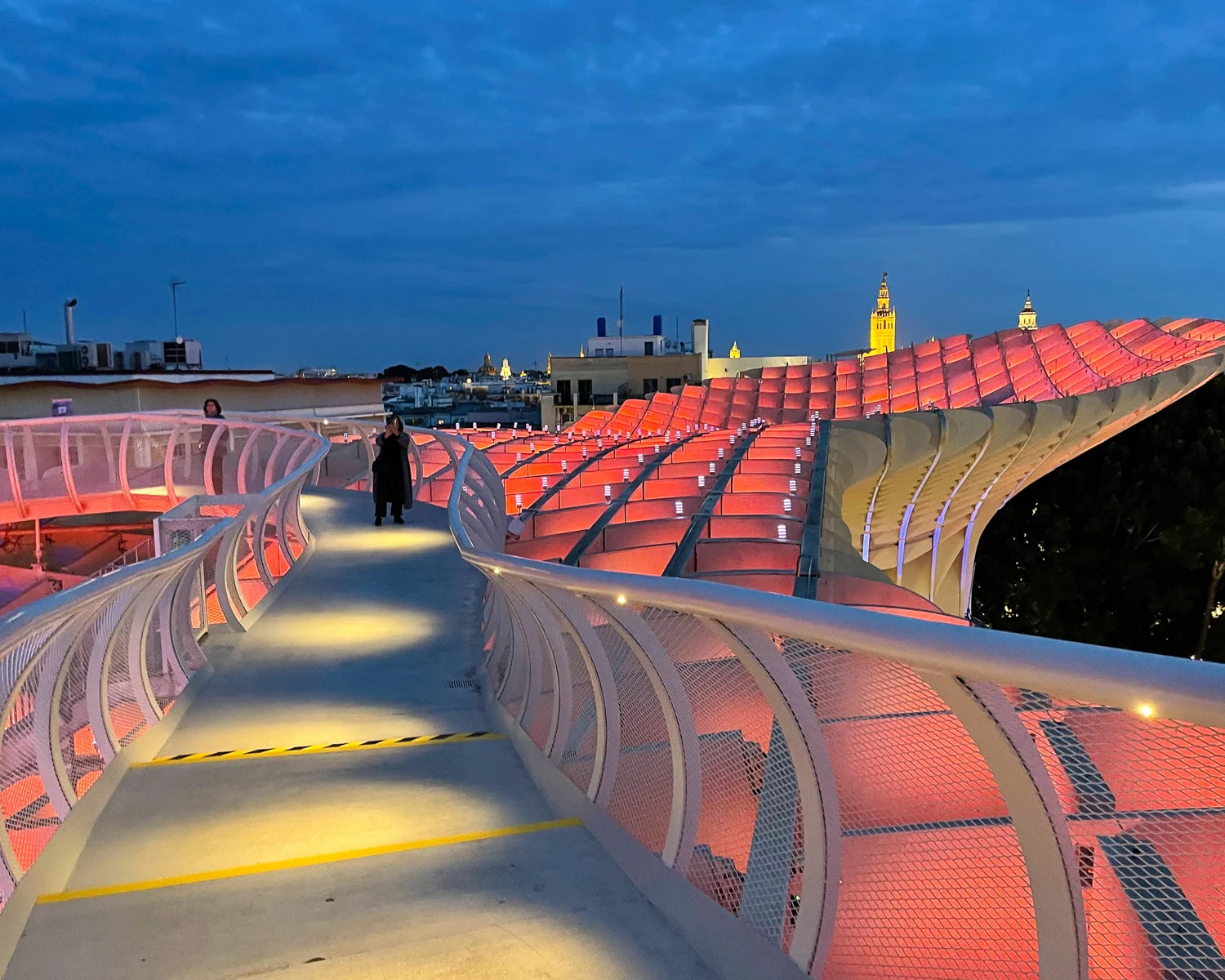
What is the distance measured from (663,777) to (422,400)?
A: 445ft

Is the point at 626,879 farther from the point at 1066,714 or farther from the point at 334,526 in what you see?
the point at 334,526

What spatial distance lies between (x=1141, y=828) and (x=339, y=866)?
246cm

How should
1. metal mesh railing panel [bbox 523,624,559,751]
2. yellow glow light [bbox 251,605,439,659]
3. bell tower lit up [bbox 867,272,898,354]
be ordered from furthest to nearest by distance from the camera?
bell tower lit up [bbox 867,272,898,354] → yellow glow light [bbox 251,605,439,659] → metal mesh railing panel [bbox 523,624,559,751]

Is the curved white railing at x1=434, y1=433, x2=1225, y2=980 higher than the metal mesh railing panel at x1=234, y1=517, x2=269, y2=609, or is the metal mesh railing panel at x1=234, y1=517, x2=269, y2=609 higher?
the curved white railing at x1=434, y1=433, x2=1225, y2=980

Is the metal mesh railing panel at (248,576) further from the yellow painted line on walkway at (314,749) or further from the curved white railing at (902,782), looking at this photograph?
the curved white railing at (902,782)

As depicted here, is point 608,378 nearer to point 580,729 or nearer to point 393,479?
point 393,479

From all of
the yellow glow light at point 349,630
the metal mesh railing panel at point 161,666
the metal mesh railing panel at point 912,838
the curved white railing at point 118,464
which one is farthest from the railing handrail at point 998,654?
the curved white railing at point 118,464

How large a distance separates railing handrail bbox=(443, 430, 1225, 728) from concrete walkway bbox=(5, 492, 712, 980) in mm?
999

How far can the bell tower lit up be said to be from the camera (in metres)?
143

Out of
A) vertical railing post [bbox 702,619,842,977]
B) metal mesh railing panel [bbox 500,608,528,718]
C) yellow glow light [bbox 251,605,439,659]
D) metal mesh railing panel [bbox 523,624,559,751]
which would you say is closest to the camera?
vertical railing post [bbox 702,619,842,977]

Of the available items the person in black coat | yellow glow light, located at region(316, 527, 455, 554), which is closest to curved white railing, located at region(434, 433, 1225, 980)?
yellow glow light, located at region(316, 527, 455, 554)

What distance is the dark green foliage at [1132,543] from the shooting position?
31281 mm

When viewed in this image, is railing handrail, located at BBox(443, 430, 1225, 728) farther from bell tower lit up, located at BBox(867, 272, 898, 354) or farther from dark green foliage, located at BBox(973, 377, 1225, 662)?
bell tower lit up, located at BBox(867, 272, 898, 354)

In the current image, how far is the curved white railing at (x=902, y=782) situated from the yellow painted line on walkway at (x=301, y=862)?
12.0 inches
